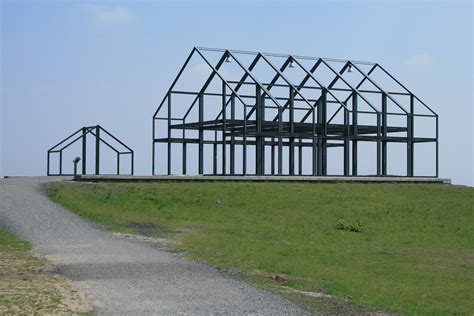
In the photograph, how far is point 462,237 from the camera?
27.8 metres

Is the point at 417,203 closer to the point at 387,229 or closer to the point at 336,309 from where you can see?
the point at 387,229

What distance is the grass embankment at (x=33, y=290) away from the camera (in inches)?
448

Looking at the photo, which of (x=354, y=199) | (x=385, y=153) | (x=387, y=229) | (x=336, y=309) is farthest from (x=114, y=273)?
(x=385, y=153)

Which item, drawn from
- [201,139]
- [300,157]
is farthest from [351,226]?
Answer: [300,157]

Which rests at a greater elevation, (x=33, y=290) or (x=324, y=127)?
(x=324, y=127)

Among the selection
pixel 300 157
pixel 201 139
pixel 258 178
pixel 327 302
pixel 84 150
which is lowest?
pixel 327 302

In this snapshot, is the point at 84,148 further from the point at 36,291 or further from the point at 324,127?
the point at 36,291

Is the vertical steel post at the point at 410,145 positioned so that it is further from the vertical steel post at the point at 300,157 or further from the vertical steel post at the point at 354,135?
the vertical steel post at the point at 300,157

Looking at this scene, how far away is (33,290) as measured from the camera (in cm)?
1287

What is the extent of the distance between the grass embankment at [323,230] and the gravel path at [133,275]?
919 mm

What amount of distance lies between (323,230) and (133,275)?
13.7 m

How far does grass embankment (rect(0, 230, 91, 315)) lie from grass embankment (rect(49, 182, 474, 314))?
13.3 ft

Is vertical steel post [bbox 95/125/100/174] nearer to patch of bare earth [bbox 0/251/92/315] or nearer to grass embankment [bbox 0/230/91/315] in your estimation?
grass embankment [bbox 0/230/91/315]

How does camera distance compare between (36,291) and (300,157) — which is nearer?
(36,291)
